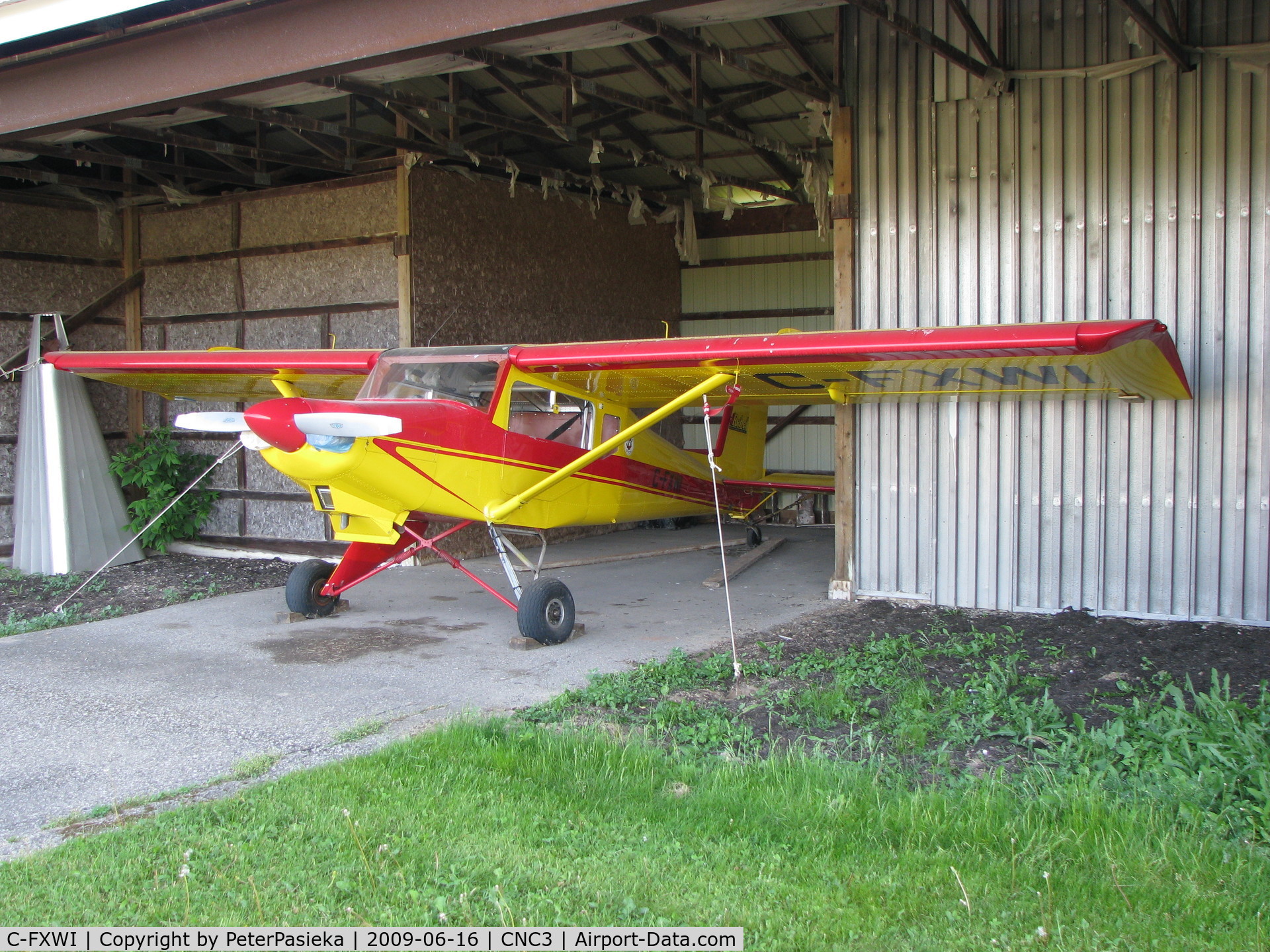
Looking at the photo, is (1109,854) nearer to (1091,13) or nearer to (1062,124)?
(1062,124)

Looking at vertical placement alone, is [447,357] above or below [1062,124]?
below

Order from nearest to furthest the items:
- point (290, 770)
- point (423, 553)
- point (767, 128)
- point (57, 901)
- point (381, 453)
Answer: point (57, 901)
point (290, 770)
point (381, 453)
point (423, 553)
point (767, 128)

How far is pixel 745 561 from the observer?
33.6 ft

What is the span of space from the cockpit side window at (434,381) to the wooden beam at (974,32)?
4.00 metres

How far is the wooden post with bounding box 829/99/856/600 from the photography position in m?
8.05

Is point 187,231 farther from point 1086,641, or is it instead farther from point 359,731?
point 1086,641

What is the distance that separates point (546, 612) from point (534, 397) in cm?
182

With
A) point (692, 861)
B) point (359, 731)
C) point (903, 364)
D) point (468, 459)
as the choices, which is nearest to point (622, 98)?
point (468, 459)

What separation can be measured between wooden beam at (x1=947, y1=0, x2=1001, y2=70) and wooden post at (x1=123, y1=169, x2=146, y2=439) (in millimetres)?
9359

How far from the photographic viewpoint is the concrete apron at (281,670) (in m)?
4.50

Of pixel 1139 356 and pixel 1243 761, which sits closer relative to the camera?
pixel 1243 761

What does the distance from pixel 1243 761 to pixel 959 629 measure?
10.0 ft

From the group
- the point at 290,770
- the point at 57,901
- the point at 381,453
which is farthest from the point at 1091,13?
the point at 57,901

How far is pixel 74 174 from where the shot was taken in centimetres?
1121
